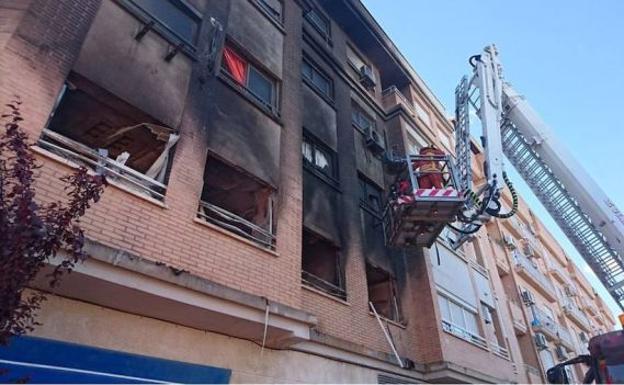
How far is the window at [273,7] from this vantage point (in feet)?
37.5

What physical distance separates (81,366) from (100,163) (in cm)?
266

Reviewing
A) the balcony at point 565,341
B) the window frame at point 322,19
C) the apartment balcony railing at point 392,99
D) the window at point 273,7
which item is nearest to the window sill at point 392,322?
the window at point 273,7

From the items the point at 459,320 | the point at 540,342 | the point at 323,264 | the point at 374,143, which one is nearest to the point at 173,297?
the point at 323,264

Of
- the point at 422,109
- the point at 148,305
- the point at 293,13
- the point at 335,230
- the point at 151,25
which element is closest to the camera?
the point at 148,305

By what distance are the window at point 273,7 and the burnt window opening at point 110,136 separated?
5.81 meters

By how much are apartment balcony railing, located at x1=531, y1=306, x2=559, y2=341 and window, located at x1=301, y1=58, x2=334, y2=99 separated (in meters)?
16.3

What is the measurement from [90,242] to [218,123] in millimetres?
3691

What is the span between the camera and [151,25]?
7.22 meters

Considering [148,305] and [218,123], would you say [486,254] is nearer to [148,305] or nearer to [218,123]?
[218,123]

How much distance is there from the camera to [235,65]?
9586mm

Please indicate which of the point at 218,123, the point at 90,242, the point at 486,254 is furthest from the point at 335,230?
the point at 486,254

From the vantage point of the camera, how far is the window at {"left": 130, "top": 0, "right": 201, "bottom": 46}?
311 inches

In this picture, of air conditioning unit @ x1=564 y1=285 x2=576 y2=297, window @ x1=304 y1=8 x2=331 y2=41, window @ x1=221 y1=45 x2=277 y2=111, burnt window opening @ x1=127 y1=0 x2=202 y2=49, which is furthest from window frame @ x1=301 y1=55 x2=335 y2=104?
air conditioning unit @ x1=564 y1=285 x2=576 y2=297

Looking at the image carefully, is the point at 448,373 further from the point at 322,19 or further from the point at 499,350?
the point at 322,19
